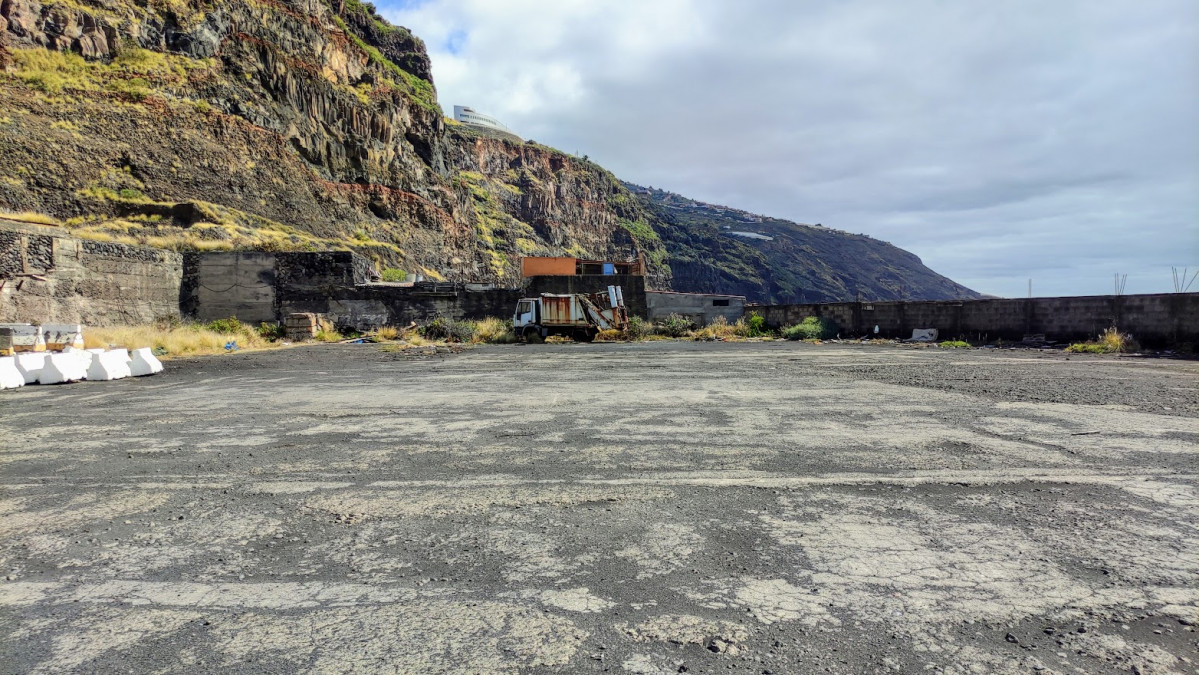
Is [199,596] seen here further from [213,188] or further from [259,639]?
[213,188]

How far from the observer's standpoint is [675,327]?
2834 cm

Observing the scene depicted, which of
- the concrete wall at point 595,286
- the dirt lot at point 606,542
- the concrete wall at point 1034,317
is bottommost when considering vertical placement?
the dirt lot at point 606,542

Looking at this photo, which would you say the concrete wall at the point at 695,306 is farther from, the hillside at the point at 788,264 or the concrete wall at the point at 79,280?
the hillside at the point at 788,264

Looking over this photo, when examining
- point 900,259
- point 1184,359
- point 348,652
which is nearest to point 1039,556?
point 348,652

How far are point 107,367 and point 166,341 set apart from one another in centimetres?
783

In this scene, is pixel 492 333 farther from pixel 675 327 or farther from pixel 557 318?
pixel 675 327

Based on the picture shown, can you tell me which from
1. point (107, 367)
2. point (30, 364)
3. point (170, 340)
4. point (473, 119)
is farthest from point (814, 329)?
point (473, 119)

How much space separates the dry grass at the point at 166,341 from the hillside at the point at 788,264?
10969 cm

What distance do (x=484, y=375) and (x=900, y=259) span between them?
189963mm

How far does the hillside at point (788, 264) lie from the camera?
12988 centimetres

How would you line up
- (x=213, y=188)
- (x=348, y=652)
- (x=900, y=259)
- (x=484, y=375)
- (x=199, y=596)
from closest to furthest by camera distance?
(x=348, y=652), (x=199, y=596), (x=484, y=375), (x=213, y=188), (x=900, y=259)

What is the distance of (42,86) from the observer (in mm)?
31578

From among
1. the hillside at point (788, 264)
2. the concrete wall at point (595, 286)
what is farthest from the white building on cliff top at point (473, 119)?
the concrete wall at point (595, 286)

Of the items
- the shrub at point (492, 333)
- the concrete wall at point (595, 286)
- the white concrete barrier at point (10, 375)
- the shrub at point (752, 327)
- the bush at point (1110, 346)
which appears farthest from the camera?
the concrete wall at point (595, 286)
